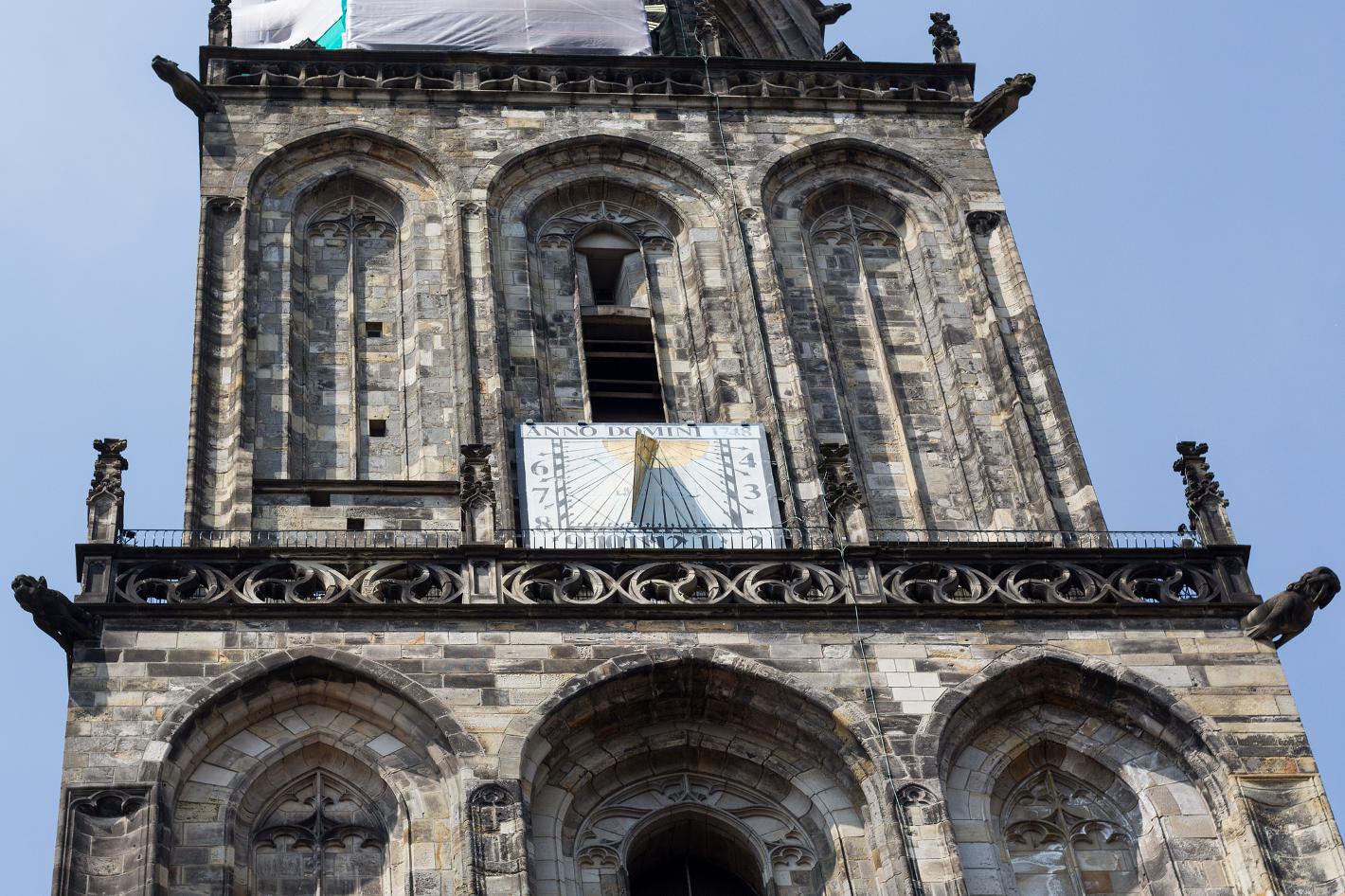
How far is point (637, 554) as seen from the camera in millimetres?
19688

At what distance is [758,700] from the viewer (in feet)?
61.9

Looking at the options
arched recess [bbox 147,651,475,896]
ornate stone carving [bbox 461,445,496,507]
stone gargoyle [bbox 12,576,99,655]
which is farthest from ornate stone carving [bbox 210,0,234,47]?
arched recess [bbox 147,651,475,896]

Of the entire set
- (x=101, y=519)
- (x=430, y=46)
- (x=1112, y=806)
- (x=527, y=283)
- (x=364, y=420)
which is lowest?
(x=1112, y=806)

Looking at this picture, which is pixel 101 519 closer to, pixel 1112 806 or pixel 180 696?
pixel 180 696

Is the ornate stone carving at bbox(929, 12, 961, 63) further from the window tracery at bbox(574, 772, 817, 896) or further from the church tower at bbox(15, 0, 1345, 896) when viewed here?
the window tracery at bbox(574, 772, 817, 896)

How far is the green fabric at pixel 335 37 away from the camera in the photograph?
1053 inches

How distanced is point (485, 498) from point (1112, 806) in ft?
16.1

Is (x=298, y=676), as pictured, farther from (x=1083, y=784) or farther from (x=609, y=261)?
(x=609, y=261)

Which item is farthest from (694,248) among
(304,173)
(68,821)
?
(68,821)

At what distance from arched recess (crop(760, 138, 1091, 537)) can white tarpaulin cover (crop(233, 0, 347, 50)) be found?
514 cm

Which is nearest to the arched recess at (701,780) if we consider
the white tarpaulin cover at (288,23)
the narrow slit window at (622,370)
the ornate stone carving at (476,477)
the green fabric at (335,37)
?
the ornate stone carving at (476,477)

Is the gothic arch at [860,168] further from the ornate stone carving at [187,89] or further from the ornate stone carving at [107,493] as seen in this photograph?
the ornate stone carving at [107,493]

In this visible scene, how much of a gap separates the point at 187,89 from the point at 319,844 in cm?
907

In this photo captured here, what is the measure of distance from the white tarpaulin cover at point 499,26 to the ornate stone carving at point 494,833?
10512 mm
